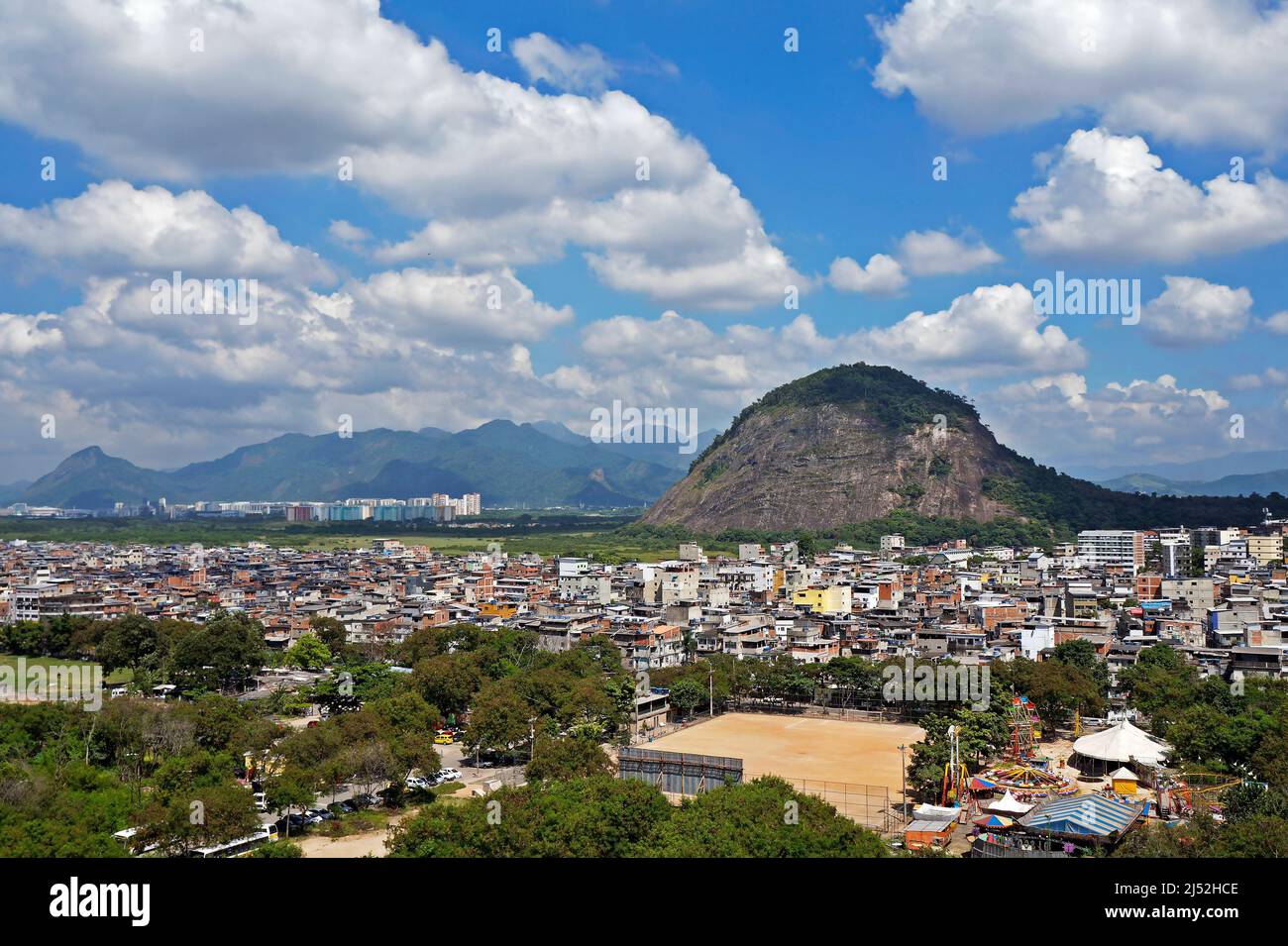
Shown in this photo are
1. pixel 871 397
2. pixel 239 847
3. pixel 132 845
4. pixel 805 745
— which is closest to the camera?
pixel 132 845

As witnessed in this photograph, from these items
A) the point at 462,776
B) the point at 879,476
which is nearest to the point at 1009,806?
the point at 462,776

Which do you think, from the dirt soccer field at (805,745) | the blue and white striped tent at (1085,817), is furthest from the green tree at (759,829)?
the dirt soccer field at (805,745)

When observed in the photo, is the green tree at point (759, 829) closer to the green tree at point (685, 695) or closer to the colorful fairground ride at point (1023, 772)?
the colorful fairground ride at point (1023, 772)

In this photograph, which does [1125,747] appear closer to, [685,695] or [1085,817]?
[1085,817]

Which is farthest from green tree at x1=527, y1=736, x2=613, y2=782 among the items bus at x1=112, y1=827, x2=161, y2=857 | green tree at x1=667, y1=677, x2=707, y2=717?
green tree at x1=667, y1=677, x2=707, y2=717

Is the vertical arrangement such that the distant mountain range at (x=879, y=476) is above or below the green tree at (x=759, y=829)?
above
